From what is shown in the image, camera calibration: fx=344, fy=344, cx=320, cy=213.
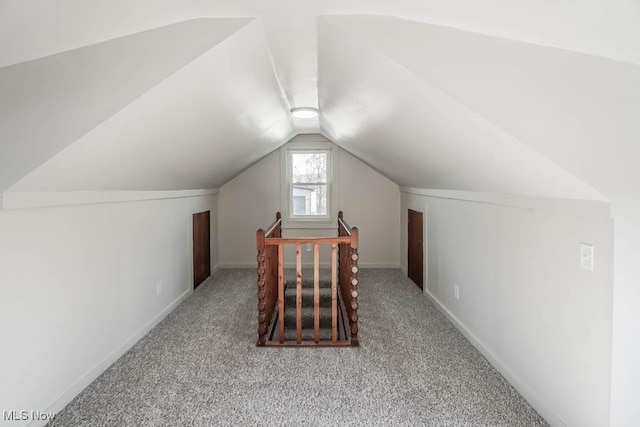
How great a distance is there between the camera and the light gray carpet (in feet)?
6.45

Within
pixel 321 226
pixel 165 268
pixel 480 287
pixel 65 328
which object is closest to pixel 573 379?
pixel 480 287

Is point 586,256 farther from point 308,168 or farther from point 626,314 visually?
point 308,168

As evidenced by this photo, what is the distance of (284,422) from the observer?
6.33 ft

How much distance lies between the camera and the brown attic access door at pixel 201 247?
4.70m

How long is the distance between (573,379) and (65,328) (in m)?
2.89

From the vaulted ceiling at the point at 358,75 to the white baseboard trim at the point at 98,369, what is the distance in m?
1.26

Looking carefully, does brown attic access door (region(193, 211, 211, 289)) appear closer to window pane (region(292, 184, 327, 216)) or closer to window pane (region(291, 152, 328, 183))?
window pane (region(292, 184, 327, 216))

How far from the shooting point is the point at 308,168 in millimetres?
5887

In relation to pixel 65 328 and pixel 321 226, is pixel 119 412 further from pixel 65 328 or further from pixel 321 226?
pixel 321 226

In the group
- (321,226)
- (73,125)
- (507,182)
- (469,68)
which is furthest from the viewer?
(321,226)

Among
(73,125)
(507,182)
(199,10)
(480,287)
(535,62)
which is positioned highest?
(199,10)

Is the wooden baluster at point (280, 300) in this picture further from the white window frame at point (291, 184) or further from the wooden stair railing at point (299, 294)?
the white window frame at point (291, 184)

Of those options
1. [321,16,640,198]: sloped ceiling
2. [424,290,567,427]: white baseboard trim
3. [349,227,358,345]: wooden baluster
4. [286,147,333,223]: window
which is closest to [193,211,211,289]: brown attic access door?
[286,147,333,223]: window

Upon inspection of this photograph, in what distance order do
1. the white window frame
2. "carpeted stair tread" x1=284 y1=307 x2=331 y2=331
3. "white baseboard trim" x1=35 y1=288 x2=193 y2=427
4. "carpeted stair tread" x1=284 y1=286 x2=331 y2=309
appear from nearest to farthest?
1. "white baseboard trim" x1=35 y1=288 x2=193 y2=427
2. "carpeted stair tread" x1=284 y1=307 x2=331 y2=331
3. "carpeted stair tread" x1=284 y1=286 x2=331 y2=309
4. the white window frame
